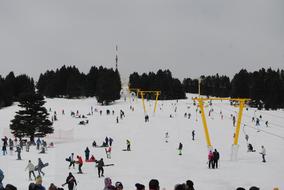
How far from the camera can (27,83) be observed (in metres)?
108

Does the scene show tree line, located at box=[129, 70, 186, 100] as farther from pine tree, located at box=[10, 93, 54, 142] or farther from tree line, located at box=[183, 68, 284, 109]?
pine tree, located at box=[10, 93, 54, 142]

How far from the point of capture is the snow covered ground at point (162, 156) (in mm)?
21781

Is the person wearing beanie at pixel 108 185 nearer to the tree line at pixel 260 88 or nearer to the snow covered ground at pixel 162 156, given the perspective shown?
the snow covered ground at pixel 162 156

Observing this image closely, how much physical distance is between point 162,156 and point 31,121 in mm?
15951

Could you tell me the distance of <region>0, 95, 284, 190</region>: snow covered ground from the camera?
21.8 m

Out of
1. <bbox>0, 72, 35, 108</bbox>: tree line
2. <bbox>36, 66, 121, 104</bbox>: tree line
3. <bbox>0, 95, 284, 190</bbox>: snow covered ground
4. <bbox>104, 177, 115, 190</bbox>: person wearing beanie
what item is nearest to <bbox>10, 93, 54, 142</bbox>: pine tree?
<bbox>0, 95, 284, 190</bbox>: snow covered ground

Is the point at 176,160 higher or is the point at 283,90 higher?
the point at 283,90

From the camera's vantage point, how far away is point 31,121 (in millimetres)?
41719

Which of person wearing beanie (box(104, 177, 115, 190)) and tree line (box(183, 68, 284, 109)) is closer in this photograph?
person wearing beanie (box(104, 177, 115, 190))

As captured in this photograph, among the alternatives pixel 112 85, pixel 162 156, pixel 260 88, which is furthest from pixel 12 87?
pixel 162 156

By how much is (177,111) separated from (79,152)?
40.4m

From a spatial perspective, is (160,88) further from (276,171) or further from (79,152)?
(276,171)

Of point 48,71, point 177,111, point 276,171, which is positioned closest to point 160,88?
point 48,71

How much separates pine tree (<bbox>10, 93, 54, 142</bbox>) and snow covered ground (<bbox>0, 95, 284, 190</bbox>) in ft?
6.28
